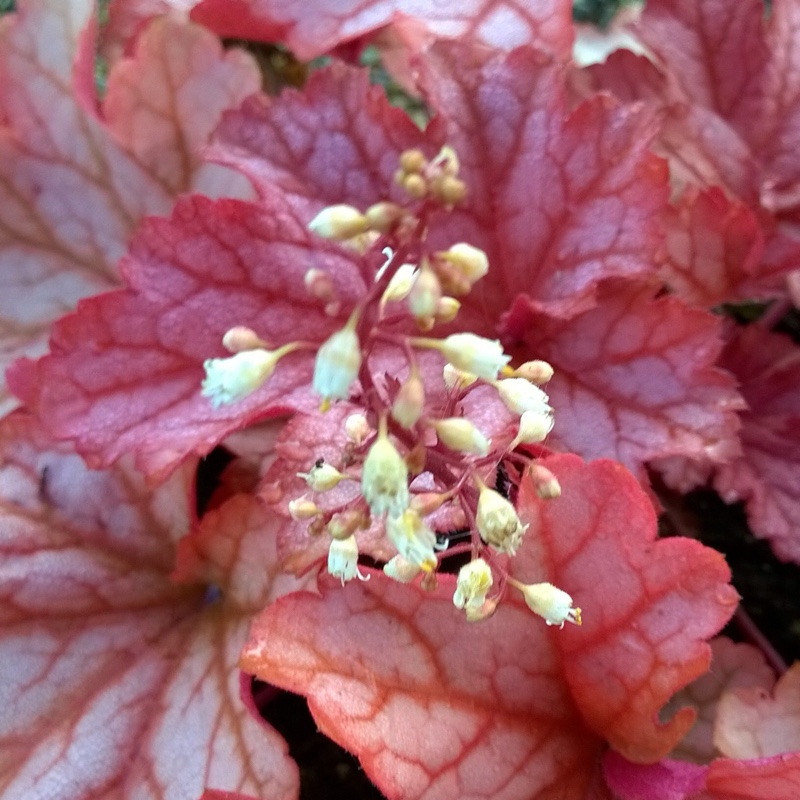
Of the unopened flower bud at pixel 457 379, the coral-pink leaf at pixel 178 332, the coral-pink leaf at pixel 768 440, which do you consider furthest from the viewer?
the coral-pink leaf at pixel 768 440

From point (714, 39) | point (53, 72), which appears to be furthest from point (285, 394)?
point (714, 39)

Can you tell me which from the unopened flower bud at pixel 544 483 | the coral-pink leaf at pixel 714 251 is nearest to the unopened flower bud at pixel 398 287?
the unopened flower bud at pixel 544 483

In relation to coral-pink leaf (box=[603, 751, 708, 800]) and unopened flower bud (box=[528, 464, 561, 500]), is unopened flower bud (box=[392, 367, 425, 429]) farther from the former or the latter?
coral-pink leaf (box=[603, 751, 708, 800])

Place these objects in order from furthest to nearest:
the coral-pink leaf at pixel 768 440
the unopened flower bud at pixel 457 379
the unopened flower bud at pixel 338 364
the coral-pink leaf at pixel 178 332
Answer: the coral-pink leaf at pixel 768 440 → the coral-pink leaf at pixel 178 332 → the unopened flower bud at pixel 457 379 → the unopened flower bud at pixel 338 364

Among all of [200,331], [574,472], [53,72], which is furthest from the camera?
[53,72]

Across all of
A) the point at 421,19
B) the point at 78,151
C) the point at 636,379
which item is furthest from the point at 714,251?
the point at 78,151

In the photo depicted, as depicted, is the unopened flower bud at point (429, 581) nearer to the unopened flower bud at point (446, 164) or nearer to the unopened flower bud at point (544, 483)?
the unopened flower bud at point (544, 483)

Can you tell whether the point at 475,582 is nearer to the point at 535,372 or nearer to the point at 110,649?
the point at 535,372

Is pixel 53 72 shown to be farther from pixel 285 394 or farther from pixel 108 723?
pixel 108 723
